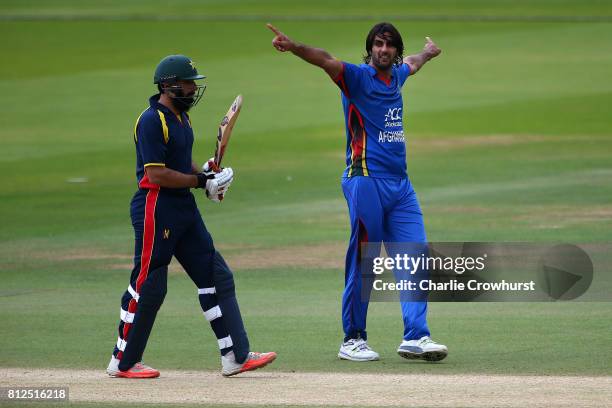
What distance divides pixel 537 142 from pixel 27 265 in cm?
1381

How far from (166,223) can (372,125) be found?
1.67m

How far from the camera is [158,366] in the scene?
9.47m

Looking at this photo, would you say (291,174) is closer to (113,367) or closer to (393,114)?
(393,114)

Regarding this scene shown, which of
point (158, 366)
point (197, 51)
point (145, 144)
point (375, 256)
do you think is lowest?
point (158, 366)

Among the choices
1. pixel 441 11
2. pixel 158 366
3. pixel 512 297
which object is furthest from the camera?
pixel 441 11

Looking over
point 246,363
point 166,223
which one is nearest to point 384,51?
point 166,223

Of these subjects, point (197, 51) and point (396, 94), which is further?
point (197, 51)

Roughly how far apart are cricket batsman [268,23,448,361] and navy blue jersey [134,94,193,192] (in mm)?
1199

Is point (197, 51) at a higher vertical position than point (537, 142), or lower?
higher

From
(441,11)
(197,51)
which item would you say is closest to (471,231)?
(197,51)

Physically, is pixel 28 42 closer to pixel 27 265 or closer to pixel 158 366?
pixel 27 265

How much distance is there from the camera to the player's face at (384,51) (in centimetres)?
962

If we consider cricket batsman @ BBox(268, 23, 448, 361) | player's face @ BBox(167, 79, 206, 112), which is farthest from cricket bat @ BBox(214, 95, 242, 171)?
cricket batsman @ BBox(268, 23, 448, 361)

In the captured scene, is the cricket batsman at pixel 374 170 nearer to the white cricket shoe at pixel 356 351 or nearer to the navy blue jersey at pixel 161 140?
the white cricket shoe at pixel 356 351
